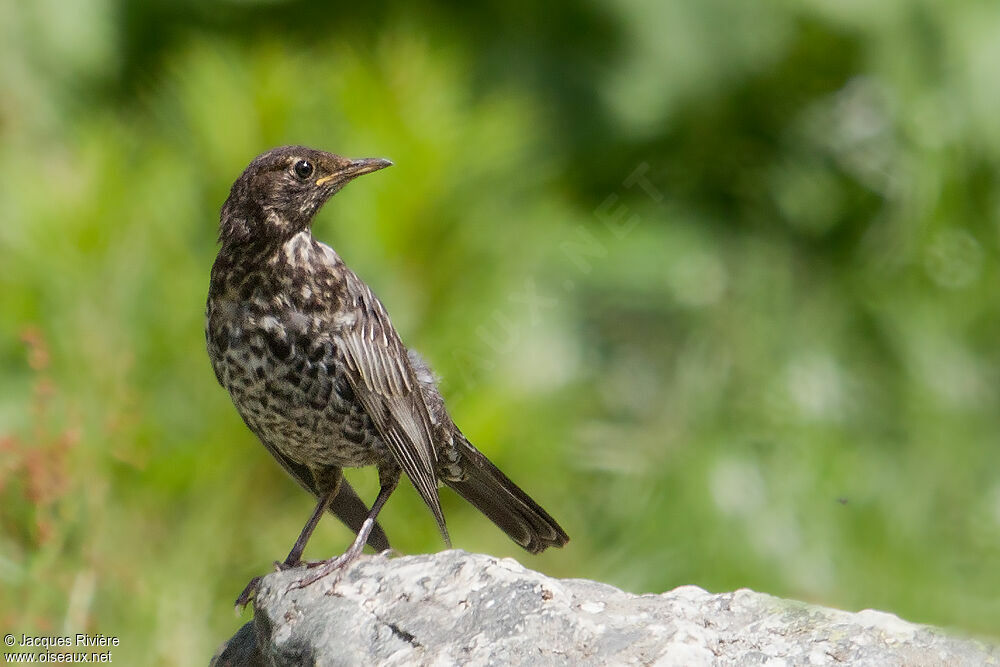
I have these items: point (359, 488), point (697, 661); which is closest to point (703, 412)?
point (359, 488)

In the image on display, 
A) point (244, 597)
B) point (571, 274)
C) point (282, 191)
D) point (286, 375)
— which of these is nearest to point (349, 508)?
point (244, 597)

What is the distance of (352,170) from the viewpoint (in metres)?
3.65

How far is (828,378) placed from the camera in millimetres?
6070

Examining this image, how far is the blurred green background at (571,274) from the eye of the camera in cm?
509

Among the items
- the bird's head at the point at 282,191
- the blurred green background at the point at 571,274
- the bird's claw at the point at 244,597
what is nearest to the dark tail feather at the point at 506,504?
the bird's claw at the point at 244,597

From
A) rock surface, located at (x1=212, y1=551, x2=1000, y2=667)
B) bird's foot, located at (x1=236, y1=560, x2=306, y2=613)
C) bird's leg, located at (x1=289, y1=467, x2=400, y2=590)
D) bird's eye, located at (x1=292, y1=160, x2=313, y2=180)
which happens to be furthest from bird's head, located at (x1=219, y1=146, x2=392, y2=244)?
rock surface, located at (x1=212, y1=551, x2=1000, y2=667)

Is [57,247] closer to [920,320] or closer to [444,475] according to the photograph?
[444,475]

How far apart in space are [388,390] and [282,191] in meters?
0.58

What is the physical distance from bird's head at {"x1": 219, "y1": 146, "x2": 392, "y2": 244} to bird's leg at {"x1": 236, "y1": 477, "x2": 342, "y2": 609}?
2.60 ft

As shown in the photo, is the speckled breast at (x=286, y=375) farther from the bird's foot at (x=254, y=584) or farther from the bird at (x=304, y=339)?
the bird's foot at (x=254, y=584)

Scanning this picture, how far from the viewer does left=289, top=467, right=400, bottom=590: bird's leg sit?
3.26 m

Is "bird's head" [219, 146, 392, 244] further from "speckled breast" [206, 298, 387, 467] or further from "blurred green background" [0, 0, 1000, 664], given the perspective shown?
"blurred green background" [0, 0, 1000, 664]

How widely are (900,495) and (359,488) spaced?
217 centimetres

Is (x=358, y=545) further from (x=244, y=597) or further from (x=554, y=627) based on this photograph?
(x=554, y=627)
